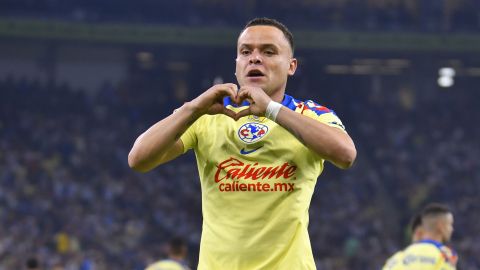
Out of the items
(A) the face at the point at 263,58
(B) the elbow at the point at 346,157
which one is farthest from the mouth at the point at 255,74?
(B) the elbow at the point at 346,157

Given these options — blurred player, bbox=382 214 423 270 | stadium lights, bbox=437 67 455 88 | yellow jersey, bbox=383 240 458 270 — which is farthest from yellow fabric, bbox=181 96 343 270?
stadium lights, bbox=437 67 455 88

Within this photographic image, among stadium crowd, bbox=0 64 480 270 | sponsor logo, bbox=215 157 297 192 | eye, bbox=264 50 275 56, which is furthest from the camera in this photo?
stadium crowd, bbox=0 64 480 270

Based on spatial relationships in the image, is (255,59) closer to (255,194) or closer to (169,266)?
(255,194)

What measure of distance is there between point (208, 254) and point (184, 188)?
2258 cm

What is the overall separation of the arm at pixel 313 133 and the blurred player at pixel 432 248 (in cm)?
457

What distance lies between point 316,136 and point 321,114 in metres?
0.28

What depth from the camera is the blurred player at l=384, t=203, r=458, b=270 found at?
8.09 meters

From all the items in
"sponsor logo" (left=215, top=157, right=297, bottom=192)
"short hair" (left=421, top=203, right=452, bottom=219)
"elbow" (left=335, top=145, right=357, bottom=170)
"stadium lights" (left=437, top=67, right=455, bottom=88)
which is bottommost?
"sponsor logo" (left=215, top=157, right=297, bottom=192)

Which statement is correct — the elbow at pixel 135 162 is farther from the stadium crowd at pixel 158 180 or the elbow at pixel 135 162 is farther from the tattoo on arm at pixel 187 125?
the stadium crowd at pixel 158 180

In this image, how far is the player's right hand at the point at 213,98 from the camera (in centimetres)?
373

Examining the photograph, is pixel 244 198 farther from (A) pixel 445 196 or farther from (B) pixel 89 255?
(A) pixel 445 196

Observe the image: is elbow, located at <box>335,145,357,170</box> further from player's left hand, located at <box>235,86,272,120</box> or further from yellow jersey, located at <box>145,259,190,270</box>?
yellow jersey, located at <box>145,259,190,270</box>

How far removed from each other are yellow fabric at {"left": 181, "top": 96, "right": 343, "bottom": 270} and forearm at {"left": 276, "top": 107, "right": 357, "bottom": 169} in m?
0.15

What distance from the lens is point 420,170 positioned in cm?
2800
